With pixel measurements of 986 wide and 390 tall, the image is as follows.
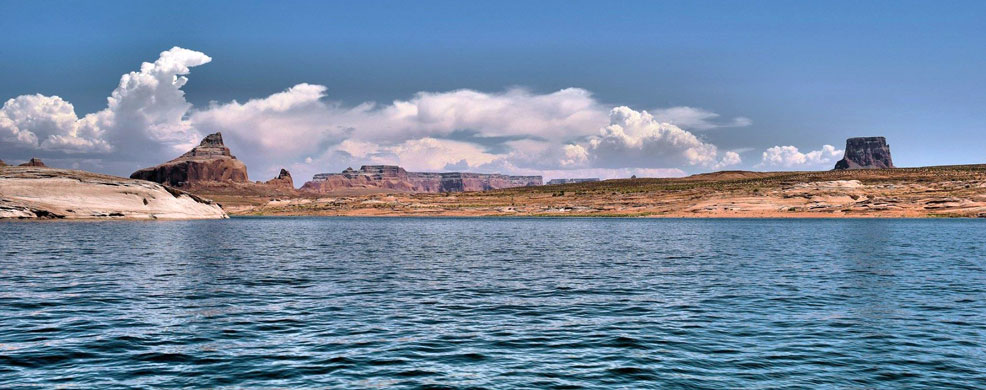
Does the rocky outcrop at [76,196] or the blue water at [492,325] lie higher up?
the rocky outcrop at [76,196]

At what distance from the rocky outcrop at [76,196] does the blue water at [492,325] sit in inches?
3762

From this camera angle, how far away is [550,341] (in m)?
19.4

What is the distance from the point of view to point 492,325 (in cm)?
2191

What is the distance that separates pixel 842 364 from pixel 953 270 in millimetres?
31411

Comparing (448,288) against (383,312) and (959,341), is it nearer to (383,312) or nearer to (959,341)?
(383,312)

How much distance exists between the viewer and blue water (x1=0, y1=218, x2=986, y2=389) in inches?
612

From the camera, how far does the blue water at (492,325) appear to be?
15539 mm

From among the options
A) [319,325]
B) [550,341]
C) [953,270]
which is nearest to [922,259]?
[953,270]

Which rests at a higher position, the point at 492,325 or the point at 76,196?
the point at 76,196

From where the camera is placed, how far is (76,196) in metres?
128

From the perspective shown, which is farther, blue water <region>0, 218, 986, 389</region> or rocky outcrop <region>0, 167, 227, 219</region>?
rocky outcrop <region>0, 167, 227, 219</region>

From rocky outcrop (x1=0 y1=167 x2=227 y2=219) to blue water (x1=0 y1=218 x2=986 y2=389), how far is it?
314 ft

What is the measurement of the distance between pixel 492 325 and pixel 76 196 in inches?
5388

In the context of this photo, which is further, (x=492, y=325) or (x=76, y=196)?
(x=76, y=196)
